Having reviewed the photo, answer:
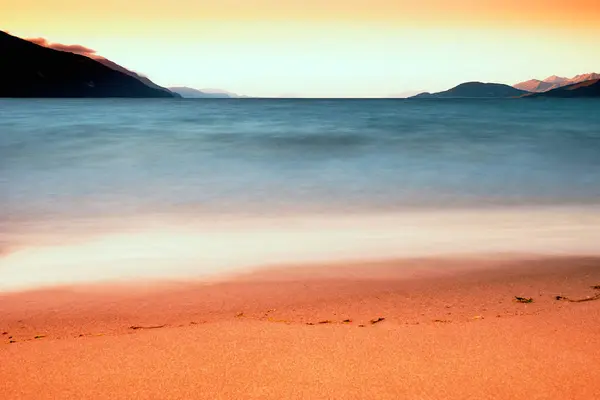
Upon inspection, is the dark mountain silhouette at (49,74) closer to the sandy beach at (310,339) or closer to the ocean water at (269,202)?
the ocean water at (269,202)

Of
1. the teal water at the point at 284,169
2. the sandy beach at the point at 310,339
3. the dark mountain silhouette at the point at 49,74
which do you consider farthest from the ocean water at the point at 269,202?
the dark mountain silhouette at the point at 49,74

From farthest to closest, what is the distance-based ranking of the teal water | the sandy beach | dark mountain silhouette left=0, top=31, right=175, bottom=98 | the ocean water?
dark mountain silhouette left=0, top=31, right=175, bottom=98
the teal water
the ocean water
the sandy beach

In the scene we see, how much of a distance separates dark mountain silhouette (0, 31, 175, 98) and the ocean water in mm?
135233

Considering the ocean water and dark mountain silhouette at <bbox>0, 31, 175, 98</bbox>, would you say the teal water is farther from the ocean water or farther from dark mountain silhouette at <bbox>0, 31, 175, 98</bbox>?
dark mountain silhouette at <bbox>0, 31, 175, 98</bbox>

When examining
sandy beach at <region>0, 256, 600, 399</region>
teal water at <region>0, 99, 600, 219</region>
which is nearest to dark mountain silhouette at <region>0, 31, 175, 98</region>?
teal water at <region>0, 99, 600, 219</region>

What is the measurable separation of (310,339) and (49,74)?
168615 millimetres

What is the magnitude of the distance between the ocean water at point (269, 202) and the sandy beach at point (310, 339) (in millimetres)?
934

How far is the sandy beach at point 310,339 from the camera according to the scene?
8.62 ft

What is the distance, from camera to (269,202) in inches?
396

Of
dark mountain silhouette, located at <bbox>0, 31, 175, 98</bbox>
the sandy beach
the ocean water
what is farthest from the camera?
dark mountain silhouette, located at <bbox>0, 31, 175, 98</bbox>

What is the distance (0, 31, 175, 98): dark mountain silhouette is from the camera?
141 metres

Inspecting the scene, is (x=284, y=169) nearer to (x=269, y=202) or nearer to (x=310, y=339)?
(x=269, y=202)

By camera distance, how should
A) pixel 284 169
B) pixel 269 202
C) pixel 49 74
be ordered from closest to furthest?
pixel 269 202 < pixel 284 169 < pixel 49 74

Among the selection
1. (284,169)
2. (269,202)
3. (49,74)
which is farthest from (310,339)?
(49,74)
